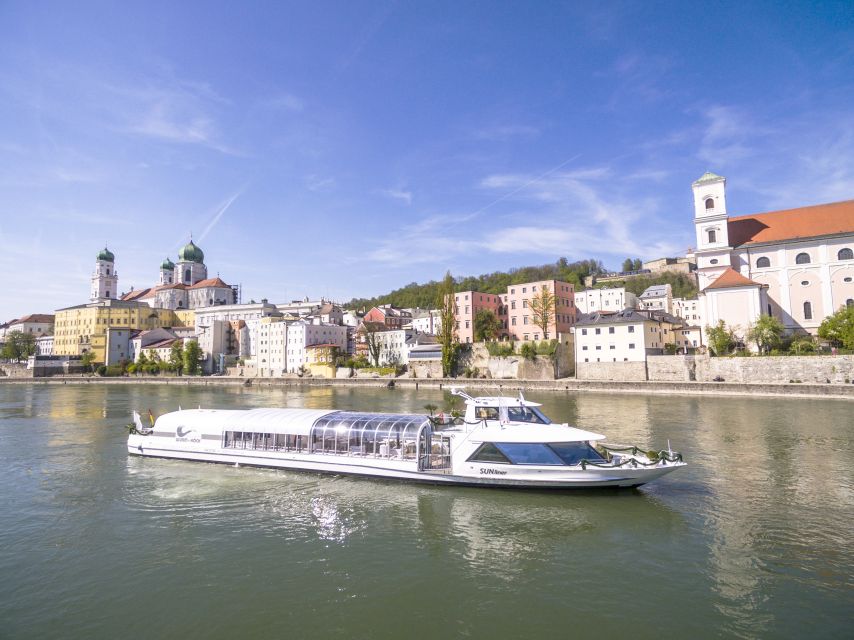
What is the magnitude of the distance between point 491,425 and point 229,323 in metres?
113

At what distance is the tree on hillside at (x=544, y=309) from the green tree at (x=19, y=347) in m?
133

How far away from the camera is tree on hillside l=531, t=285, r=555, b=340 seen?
227 ft

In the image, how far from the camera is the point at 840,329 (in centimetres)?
4866

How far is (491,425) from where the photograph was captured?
1756 centimetres

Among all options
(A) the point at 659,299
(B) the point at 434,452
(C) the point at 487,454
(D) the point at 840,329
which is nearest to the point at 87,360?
(B) the point at 434,452

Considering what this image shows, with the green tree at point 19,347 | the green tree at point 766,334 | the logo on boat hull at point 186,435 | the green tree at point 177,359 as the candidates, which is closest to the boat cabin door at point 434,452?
the logo on boat hull at point 186,435

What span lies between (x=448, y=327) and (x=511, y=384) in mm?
13677

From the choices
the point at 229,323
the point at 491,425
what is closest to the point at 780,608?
the point at 491,425

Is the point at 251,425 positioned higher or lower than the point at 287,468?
higher

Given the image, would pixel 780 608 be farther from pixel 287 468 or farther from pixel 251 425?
pixel 251 425

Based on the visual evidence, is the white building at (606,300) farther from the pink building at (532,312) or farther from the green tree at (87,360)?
the green tree at (87,360)

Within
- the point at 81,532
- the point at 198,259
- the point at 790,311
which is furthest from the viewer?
the point at 198,259

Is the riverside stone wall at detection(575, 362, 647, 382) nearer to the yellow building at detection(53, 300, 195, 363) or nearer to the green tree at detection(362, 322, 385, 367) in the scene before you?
the green tree at detection(362, 322, 385, 367)

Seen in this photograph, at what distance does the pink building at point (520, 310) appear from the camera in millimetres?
71250
